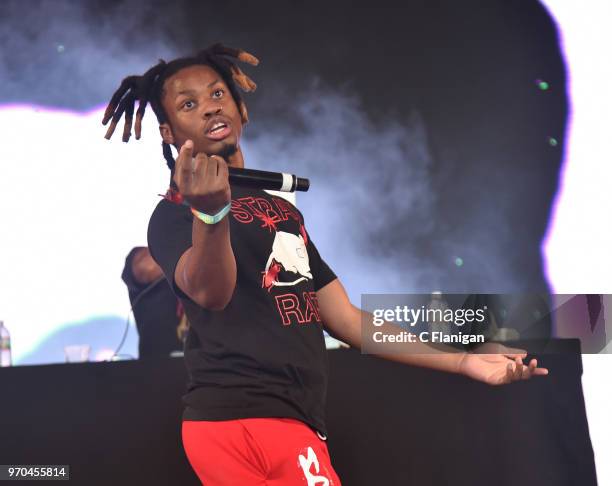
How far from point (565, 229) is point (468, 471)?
1.92 metres

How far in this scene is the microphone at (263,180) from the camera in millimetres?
1429

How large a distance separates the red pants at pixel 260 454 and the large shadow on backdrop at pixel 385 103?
2.59m

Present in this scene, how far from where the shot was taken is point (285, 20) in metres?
4.32

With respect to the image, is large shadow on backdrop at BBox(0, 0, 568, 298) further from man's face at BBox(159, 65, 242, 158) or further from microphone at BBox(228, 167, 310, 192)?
microphone at BBox(228, 167, 310, 192)

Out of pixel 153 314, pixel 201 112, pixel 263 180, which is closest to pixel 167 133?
pixel 201 112

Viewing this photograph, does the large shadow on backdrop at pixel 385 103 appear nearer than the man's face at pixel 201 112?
No

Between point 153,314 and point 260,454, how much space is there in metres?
2.21

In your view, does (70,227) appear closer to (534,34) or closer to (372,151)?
(372,151)

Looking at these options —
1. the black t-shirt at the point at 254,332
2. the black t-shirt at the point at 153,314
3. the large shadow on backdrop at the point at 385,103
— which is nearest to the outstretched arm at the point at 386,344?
the black t-shirt at the point at 254,332

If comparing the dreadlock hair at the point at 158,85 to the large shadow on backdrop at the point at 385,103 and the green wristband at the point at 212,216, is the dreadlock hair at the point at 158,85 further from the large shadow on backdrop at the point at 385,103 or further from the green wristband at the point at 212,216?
the large shadow on backdrop at the point at 385,103

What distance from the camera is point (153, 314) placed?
11.9ft

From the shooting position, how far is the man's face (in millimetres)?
1858

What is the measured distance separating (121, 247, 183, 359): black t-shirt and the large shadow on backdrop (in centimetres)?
95

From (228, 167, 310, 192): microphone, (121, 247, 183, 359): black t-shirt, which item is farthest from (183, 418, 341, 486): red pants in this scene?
(121, 247, 183, 359): black t-shirt
